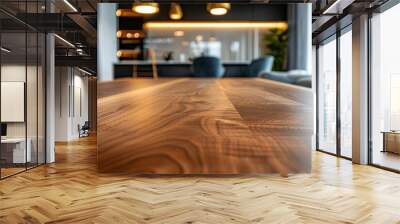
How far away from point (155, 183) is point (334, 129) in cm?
528

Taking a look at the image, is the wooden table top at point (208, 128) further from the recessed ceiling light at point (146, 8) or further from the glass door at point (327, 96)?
the glass door at point (327, 96)

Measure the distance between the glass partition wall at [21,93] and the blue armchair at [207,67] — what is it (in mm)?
2779

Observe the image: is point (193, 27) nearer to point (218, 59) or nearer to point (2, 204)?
point (218, 59)

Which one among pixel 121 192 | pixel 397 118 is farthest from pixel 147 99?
pixel 397 118

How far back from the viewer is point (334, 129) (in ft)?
31.1

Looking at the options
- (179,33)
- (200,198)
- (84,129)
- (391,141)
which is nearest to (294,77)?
(179,33)

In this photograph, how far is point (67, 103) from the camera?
776 centimetres

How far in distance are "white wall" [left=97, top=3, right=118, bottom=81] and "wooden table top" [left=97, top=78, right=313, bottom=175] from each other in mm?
214

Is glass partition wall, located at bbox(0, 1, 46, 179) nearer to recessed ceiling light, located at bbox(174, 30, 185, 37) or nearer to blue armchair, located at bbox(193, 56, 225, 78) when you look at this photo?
recessed ceiling light, located at bbox(174, 30, 185, 37)

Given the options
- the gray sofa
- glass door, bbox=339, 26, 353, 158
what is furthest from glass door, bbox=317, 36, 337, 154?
the gray sofa

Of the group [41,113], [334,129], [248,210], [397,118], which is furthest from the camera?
[334,129]

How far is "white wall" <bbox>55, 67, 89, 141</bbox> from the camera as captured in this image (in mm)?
7373

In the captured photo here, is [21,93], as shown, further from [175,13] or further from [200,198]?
[200,198]

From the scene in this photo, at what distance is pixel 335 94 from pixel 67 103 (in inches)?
229
